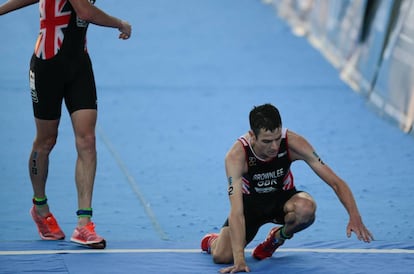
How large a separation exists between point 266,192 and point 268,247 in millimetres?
342

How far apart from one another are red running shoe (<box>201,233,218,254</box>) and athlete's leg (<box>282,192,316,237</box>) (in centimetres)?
44

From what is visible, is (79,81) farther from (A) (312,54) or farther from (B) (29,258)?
(A) (312,54)

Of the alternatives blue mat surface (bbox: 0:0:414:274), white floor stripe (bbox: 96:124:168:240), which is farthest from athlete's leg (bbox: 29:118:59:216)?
white floor stripe (bbox: 96:124:168:240)

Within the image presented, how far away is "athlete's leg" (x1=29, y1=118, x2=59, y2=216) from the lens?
6266mm

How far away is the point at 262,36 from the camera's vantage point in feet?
45.4

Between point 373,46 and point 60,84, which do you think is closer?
point 60,84

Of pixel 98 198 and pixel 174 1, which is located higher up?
pixel 174 1

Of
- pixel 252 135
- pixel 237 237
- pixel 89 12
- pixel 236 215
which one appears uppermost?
pixel 89 12

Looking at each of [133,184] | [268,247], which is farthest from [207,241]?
[133,184]

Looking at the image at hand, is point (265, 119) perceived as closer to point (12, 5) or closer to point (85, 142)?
point (85, 142)

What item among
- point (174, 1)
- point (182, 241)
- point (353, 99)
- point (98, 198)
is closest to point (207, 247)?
point (182, 241)

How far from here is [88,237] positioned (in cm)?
613

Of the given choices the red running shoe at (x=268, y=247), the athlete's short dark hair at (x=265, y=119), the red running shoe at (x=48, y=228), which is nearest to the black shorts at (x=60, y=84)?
the red running shoe at (x=48, y=228)

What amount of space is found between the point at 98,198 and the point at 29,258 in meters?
1.53
